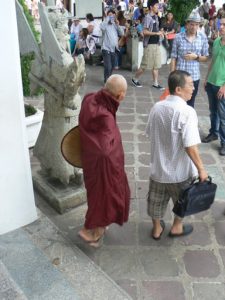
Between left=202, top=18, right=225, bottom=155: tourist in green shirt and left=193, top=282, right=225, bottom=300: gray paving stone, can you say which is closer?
left=193, top=282, right=225, bottom=300: gray paving stone

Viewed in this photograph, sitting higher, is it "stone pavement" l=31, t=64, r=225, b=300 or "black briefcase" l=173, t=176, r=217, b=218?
"black briefcase" l=173, t=176, r=217, b=218

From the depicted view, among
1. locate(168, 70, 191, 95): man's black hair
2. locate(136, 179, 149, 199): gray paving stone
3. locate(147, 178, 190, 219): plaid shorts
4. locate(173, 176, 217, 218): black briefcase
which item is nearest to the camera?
locate(168, 70, 191, 95): man's black hair

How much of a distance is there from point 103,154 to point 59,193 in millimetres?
1343

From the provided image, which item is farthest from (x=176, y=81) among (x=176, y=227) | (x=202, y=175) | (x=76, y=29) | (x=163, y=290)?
(x=76, y=29)

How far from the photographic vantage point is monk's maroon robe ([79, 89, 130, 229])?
3084 mm

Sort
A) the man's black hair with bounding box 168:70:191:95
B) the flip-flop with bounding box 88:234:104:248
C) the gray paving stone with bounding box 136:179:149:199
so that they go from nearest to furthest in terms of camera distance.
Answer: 1. the man's black hair with bounding box 168:70:191:95
2. the flip-flop with bounding box 88:234:104:248
3. the gray paving stone with bounding box 136:179:149:199

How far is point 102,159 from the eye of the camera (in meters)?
3.08

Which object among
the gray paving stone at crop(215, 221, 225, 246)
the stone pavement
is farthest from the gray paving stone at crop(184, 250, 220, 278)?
the gray paving stone at crop(215, 221, 225, 246)

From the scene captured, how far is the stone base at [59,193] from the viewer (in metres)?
4.16

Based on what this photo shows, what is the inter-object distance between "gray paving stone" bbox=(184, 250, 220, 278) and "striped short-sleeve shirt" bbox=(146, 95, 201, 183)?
755mm

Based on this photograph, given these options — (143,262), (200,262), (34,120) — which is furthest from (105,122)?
(34,120)

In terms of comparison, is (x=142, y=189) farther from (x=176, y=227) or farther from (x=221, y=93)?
(x=221, y=93)

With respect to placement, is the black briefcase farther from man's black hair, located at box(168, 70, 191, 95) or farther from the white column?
the white column

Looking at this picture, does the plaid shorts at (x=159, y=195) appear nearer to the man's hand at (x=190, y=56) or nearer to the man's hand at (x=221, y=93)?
the man's hand at (x=221, y=93)
